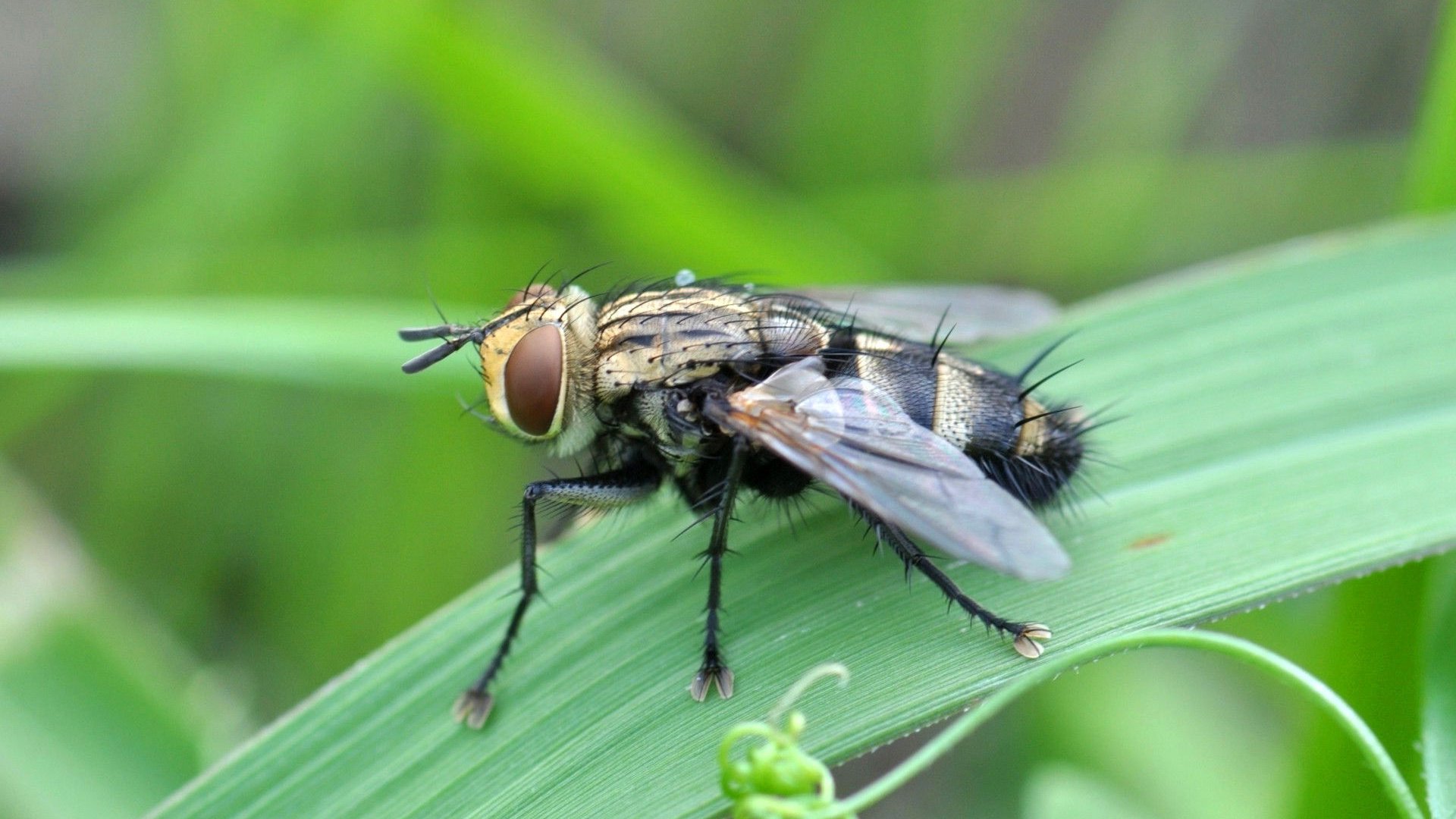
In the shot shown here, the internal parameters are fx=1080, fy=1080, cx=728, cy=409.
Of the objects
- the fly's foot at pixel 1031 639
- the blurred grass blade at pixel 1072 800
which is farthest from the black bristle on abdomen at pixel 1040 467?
the blurred grass blade at pixel 1072 800

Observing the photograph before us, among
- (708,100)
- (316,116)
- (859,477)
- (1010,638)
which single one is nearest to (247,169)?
(316,116)

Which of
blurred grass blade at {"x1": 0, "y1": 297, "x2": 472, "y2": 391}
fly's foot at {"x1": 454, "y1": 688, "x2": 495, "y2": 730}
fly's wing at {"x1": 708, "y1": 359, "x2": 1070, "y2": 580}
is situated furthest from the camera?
blurred grass blade at {"x1": 0, "y1": 297, "x2": 472, "y2": 391}

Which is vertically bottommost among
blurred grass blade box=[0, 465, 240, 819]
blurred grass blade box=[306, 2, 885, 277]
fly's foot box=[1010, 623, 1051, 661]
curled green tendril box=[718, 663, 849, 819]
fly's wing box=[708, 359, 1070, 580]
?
blurred grass blade box=[0, 465, 240, 819]

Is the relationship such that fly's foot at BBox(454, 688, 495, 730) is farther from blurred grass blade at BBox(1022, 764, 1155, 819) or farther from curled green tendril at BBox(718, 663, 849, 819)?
blurred grass blade at BBox(1022, 764, 1155, 819)

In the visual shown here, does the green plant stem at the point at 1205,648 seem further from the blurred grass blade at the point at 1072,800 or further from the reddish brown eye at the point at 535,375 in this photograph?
the reddish brown eye at the point at 535,375

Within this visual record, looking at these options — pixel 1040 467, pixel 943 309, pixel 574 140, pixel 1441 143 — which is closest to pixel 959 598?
pixel 1040 467

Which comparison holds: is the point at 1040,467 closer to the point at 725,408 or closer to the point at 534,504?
the point at 725,408

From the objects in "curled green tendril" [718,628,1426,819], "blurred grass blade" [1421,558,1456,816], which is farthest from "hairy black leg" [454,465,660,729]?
"blurred grass blade" [1421,558,1456,816]
